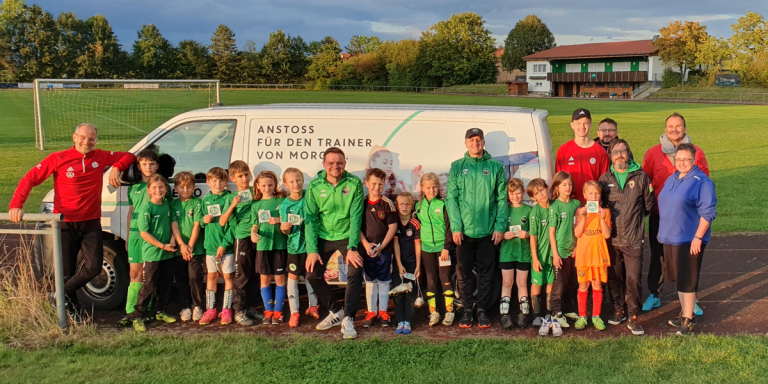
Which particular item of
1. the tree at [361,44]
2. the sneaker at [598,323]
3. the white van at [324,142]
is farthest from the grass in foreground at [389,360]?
the tree at [361,44]

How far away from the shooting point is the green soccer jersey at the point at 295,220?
212 inches

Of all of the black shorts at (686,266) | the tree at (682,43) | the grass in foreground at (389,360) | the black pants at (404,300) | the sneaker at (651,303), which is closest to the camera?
the grass in foreground at (389,360)

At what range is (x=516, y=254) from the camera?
5469mm

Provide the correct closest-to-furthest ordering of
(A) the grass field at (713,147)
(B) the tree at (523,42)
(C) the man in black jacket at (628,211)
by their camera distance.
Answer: (C) the man in black jacket at (628,211)
(A) the grass field at (713,147)
(B) the tree at (523,42)

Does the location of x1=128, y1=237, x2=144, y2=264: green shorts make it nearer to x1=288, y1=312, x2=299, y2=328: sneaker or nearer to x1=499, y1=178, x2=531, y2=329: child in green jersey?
x1=288, y1=312, x2=299, y2=328: sneaker

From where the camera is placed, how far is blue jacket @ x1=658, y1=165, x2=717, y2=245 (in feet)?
16.7

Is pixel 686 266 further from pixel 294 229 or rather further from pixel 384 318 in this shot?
pixel 294 229

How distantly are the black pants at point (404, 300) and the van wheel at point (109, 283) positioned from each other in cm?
264

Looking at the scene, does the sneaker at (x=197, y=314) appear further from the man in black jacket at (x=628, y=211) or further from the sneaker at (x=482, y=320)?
the man in black jacket at (x=628, y=211)

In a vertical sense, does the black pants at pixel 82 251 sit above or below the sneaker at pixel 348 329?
above

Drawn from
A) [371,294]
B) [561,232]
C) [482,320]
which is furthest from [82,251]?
[561,232]

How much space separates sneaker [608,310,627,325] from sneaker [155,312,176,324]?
3995 mm

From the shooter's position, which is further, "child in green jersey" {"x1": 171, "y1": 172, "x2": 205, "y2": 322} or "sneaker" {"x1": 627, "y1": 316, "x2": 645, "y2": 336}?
"child in green jersey" {"x1": 171, "y1": 172, "x2": 205, "y2": 322}

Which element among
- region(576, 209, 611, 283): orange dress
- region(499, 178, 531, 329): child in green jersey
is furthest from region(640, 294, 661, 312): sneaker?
region(499, 178, 531, 329): child in green jersey
